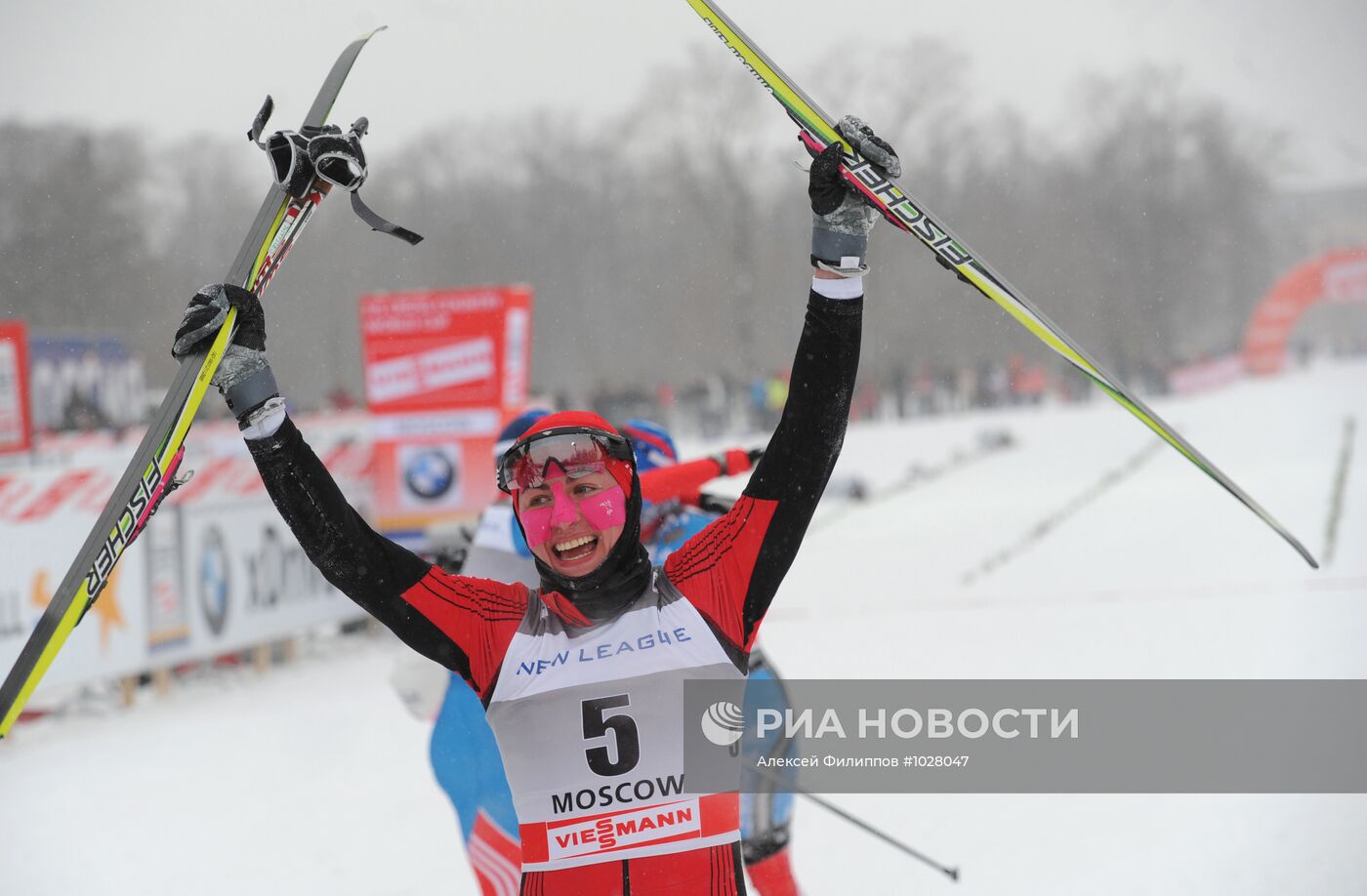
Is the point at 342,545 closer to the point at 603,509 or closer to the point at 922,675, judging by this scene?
the point at 603,509

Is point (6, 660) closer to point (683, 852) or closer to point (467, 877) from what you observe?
point (467, 877)

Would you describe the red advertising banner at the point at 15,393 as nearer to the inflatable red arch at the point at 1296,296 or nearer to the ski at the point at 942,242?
the ski at the point at 942,242

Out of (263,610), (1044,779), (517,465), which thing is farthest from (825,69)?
(517,465)

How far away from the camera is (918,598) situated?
11.8 metres

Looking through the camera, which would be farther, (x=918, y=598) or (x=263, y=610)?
(x=918, y=598)

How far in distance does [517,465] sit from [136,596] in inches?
274

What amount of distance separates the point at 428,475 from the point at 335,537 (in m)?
9.10

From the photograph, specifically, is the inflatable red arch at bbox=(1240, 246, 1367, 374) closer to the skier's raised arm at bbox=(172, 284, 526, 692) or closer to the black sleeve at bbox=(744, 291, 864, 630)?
the black sleeve at bbox=(744, 291, 864, 630)

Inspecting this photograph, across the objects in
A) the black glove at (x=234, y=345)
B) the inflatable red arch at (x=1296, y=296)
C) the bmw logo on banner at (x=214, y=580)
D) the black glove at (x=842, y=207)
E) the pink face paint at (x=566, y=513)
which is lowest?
the bmw logo on banner at (x=214, y=580)

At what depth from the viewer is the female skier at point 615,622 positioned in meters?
2.20

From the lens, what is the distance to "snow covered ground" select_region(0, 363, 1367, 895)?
553cm

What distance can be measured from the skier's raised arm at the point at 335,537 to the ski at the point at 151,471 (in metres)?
0.04

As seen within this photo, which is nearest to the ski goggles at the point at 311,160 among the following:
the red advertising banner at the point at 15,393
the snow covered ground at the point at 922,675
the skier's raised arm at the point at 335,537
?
the skier's raised arm at the point at 335,537

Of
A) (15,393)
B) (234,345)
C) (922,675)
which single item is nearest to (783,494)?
(234,345)
